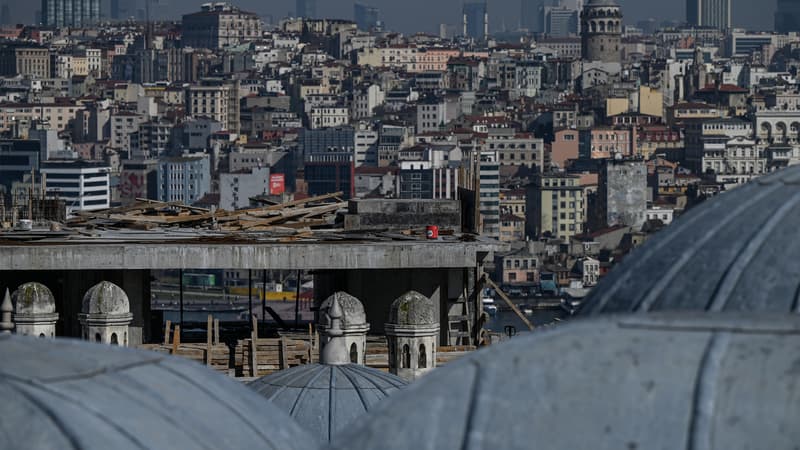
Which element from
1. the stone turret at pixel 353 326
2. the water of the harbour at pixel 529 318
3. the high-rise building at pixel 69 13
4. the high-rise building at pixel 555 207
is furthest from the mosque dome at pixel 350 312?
the high-rise building at pixel 69 13

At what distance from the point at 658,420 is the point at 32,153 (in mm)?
74286

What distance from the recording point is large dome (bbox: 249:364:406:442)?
194 inches

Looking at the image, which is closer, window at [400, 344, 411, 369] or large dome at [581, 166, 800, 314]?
large dome at [581, 166, 800, 314]

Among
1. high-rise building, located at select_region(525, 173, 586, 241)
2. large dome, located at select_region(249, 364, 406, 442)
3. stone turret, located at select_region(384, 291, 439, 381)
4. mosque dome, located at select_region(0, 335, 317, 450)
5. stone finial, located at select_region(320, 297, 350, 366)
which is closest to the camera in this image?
mosque dome, located at select_region(0, 335, 317, 450)

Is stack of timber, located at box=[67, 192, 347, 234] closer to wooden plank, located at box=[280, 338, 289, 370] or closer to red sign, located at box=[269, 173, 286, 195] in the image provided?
wooden plank, located at box=[280, 338, 289, 370]

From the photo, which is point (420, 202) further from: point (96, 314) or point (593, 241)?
point (593, 241)

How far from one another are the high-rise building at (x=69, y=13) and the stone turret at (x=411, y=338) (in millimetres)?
145057

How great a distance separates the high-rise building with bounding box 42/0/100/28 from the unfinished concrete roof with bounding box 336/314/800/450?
149493 mm

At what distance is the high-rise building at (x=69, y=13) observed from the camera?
153250mm

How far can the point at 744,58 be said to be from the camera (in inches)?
4983

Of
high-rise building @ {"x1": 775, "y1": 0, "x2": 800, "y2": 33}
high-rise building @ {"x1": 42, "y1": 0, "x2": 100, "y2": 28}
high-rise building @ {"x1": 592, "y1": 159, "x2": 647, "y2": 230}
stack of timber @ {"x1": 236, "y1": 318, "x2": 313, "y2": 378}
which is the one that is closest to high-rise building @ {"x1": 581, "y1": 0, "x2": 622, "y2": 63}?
high-rise building @ {"x1": 592, "y1": 159, "x2": 647, "y2": 230}

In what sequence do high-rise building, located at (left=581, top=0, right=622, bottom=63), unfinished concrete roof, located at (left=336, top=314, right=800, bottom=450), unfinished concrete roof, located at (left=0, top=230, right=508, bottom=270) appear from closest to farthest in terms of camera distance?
unfinished concrete roof, located at (left=336, top=314, right=800, bottom=450)
unfinished concrete roof, located at (left=0, top=230, right=508, bottom=270)
high-rise building, located at (left=581, top=0, right=622, bottom=63)

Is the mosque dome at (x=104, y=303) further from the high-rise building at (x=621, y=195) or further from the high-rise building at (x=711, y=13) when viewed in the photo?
the high-rise building at (x=711, y=13)

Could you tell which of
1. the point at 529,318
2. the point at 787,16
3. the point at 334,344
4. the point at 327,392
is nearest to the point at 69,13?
the point at 787,16
